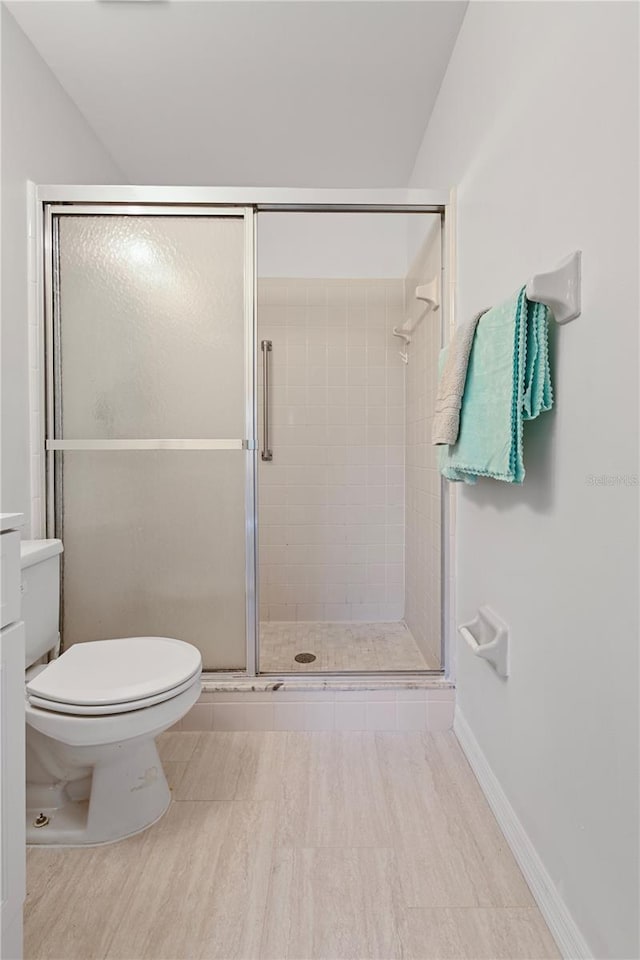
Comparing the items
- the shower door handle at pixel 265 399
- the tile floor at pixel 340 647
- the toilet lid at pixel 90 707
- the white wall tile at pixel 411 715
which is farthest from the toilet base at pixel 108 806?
the shower door handle at pixel 265 399

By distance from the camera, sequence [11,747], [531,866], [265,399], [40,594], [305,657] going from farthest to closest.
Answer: [265,399]
[305,657]
[40,594]
[531,866]
[11,747]

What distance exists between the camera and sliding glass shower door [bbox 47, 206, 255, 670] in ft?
5.63

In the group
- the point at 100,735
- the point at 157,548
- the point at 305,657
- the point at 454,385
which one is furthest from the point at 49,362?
the point at 305,657

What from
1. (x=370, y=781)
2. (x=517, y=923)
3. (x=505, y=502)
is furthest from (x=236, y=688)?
(x=505, y=502)

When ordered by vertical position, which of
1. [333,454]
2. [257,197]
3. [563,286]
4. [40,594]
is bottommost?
[40,594]

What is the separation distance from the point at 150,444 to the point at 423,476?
4.09 ft

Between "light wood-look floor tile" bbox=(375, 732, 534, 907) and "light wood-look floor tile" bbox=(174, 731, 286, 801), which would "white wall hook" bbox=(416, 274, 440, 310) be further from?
"light wood-look floor tile" bbox=(174, 731, 286, 801)

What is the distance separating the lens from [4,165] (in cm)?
151

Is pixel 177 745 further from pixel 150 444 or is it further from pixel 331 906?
pixel 150 444

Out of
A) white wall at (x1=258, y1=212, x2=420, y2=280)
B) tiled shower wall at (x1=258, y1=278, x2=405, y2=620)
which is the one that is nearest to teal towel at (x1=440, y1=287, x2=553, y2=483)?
tiled shower wall at (x1=258, y1=278, x2=405, y2=620)

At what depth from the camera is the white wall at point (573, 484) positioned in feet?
2.53

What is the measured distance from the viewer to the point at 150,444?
1.73m

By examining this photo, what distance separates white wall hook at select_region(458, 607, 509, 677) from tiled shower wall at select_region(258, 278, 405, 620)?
1.35m

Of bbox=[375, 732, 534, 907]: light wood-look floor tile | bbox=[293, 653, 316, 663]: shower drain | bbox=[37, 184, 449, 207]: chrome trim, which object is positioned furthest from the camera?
bbox=[293, 653, 316, 663]: shower drain
